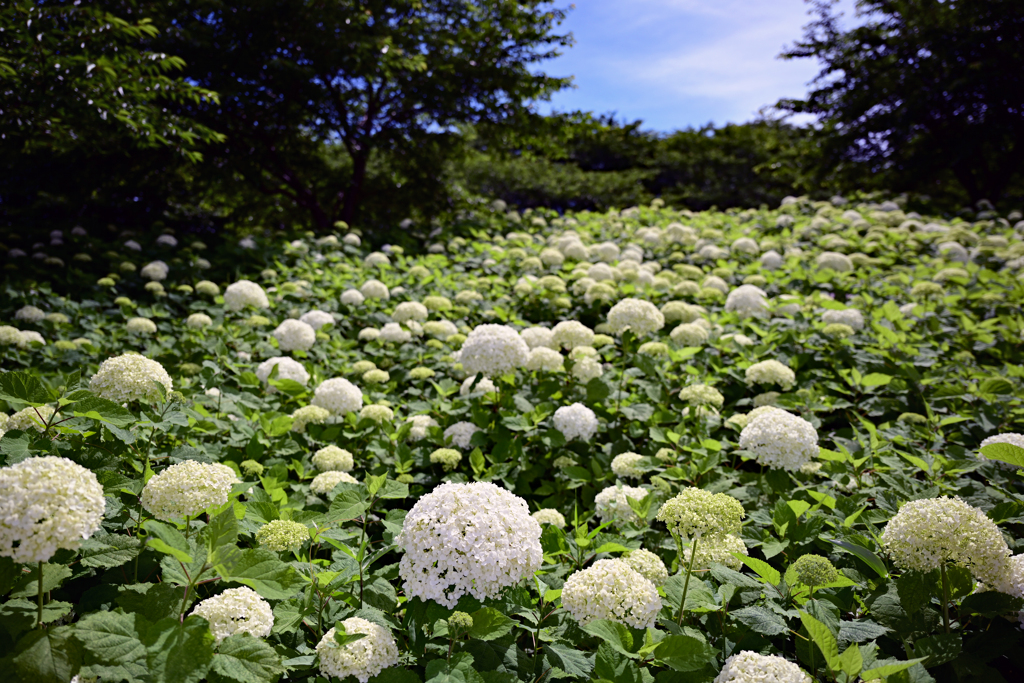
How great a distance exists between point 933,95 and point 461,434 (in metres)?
15.3

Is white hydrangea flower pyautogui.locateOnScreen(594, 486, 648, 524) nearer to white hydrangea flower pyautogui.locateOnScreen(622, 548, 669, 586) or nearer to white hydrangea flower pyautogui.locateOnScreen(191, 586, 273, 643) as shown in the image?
white hydrangea flower pyautogui.locateOnScreen(622, 548, 669, 586)

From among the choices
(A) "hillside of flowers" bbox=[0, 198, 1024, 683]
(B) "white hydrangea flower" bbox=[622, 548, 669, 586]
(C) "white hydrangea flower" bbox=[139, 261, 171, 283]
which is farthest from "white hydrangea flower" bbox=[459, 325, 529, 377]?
(C) "white hydrangea flower" bbox=[139, 261, 171, 283]

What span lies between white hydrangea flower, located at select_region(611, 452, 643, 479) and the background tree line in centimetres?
708

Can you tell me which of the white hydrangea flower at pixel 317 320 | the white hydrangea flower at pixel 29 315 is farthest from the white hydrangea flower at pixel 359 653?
the white hydrangea flower at pixel 29 315

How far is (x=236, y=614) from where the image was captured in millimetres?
1453

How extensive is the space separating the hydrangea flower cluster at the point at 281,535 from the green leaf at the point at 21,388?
2.76ft

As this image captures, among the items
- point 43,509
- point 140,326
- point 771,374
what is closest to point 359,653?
point 43,509

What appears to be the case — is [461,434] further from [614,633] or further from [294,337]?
[294,337]

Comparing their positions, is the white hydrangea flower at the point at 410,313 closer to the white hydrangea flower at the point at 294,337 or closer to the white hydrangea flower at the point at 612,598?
the white hydrangea flower at the point at 294,337

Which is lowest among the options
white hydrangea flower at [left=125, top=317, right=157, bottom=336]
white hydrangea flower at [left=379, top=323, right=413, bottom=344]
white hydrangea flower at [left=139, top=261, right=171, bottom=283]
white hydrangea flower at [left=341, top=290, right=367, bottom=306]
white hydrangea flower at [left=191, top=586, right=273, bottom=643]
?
white hydrangea flower at [left=191, top=586, right=273, bottom=643]

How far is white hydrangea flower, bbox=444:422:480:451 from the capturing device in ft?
10.1

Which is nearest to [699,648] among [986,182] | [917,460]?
[917,460]

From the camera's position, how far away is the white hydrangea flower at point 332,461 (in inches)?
107

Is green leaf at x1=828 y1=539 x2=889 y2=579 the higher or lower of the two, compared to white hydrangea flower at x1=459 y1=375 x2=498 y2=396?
lower
